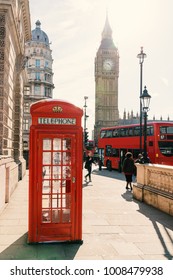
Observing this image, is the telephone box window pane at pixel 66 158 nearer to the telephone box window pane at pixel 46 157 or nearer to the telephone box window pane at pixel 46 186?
the telephone box window pane at pixel 46 157

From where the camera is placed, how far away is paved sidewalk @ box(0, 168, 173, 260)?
16.9 ft

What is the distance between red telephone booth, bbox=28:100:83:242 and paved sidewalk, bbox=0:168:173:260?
32 centimetres

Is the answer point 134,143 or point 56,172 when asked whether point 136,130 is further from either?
point 56,172

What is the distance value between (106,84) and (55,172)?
96.2 meters

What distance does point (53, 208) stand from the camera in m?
5.80

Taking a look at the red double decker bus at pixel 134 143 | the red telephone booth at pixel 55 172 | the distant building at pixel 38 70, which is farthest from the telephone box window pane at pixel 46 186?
the distant building at pixel 38 70

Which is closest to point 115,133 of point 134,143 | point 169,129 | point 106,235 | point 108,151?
point 108,151

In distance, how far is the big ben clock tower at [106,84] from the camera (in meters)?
98.1

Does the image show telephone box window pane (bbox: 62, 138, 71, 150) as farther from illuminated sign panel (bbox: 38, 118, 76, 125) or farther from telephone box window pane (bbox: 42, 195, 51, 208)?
telephone box window pane (bbox: 42, 195, 51, 208)

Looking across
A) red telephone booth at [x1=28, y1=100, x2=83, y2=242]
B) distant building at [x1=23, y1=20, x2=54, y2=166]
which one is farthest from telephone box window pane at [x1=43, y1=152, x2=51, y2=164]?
distant building at [x1=23, y1=20, x2=54, y2=166]

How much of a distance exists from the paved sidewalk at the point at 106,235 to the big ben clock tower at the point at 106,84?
3488 inches
